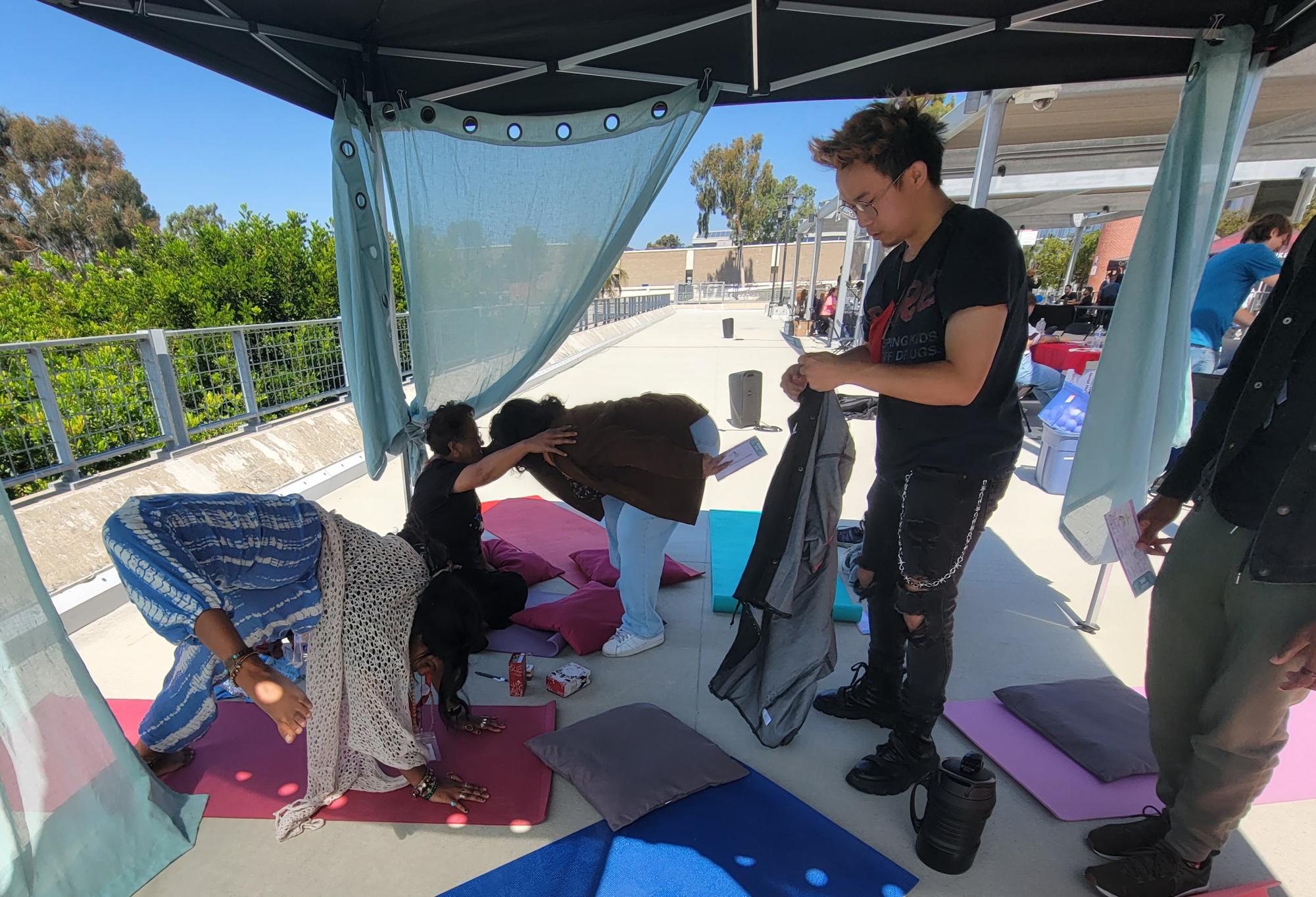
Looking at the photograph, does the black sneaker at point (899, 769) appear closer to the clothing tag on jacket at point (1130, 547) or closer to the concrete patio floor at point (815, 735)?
the concrete patio floor at point (815, 735)

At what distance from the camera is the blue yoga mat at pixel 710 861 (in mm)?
1542

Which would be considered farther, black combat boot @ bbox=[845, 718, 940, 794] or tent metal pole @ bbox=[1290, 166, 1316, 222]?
tent metal pole @ bbox=[1290, 166, 1316, 222]

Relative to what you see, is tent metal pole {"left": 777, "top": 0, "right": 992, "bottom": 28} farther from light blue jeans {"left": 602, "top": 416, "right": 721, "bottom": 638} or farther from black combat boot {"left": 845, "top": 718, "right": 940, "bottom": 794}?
black combat boot {"left": 845, "top": 718, "right": 940, "bottom": 794}

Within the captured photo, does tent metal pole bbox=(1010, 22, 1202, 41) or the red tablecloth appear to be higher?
tent metal pole bbox=(1010, 22, 1202, 41)

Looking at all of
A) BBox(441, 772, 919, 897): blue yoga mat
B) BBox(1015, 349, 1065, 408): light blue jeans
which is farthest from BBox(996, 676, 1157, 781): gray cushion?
BBox(1015, 349, 1065, 408): light blue jeans

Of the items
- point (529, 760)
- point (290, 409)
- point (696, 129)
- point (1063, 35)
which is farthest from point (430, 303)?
point (290, 409)

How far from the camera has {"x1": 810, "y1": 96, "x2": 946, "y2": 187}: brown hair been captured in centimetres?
148

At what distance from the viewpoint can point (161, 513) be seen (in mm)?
1406

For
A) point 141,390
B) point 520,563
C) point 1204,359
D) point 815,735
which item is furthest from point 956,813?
point 141,390

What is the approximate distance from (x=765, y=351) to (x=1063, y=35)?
998cm

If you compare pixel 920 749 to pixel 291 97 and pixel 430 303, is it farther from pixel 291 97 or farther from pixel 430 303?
pixel 291 97

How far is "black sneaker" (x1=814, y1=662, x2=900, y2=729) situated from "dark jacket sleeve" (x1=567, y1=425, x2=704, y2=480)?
38.9 inches

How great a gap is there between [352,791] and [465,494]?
1147mm

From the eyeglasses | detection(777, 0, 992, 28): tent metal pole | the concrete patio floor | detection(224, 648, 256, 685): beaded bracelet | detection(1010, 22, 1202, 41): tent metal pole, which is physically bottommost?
the concrete patio floor
